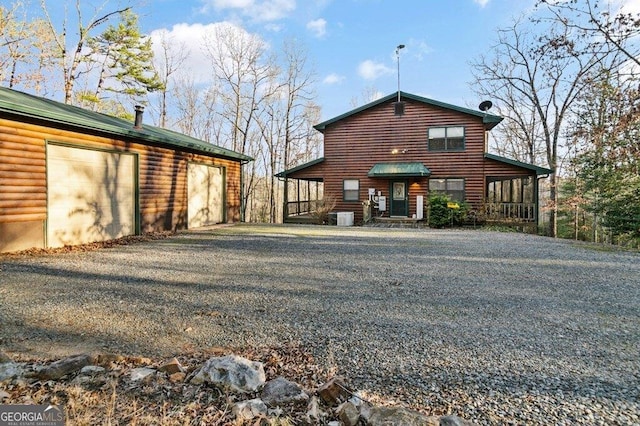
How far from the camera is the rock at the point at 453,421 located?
66.7 inches

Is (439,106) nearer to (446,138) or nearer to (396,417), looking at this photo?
(446,138)

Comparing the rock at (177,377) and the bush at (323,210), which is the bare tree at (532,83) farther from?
the rock at (177,377)

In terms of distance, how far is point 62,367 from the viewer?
219 cm

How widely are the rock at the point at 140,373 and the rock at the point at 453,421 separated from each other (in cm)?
176

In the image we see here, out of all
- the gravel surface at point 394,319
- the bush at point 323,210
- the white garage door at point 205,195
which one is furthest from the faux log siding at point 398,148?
the gravel surface at point 394,319

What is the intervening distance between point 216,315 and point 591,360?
318cm

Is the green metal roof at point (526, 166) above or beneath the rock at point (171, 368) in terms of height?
above

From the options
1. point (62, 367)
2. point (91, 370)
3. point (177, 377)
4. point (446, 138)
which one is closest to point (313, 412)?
point (177, 377)

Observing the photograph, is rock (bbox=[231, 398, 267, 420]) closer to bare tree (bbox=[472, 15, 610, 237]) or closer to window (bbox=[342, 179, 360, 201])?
window (bbox=[342, 179, 360, 201])

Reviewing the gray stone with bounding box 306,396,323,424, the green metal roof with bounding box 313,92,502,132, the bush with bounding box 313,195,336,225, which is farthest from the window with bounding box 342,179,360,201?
the gray stone with bounding box 306,396,323,424

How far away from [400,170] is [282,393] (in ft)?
45.4

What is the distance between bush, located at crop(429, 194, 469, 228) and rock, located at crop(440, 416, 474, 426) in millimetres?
12674

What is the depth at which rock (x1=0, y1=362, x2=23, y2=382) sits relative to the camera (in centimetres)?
213

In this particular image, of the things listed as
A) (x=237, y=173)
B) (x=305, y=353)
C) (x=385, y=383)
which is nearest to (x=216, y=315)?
(x=305, y=353)
